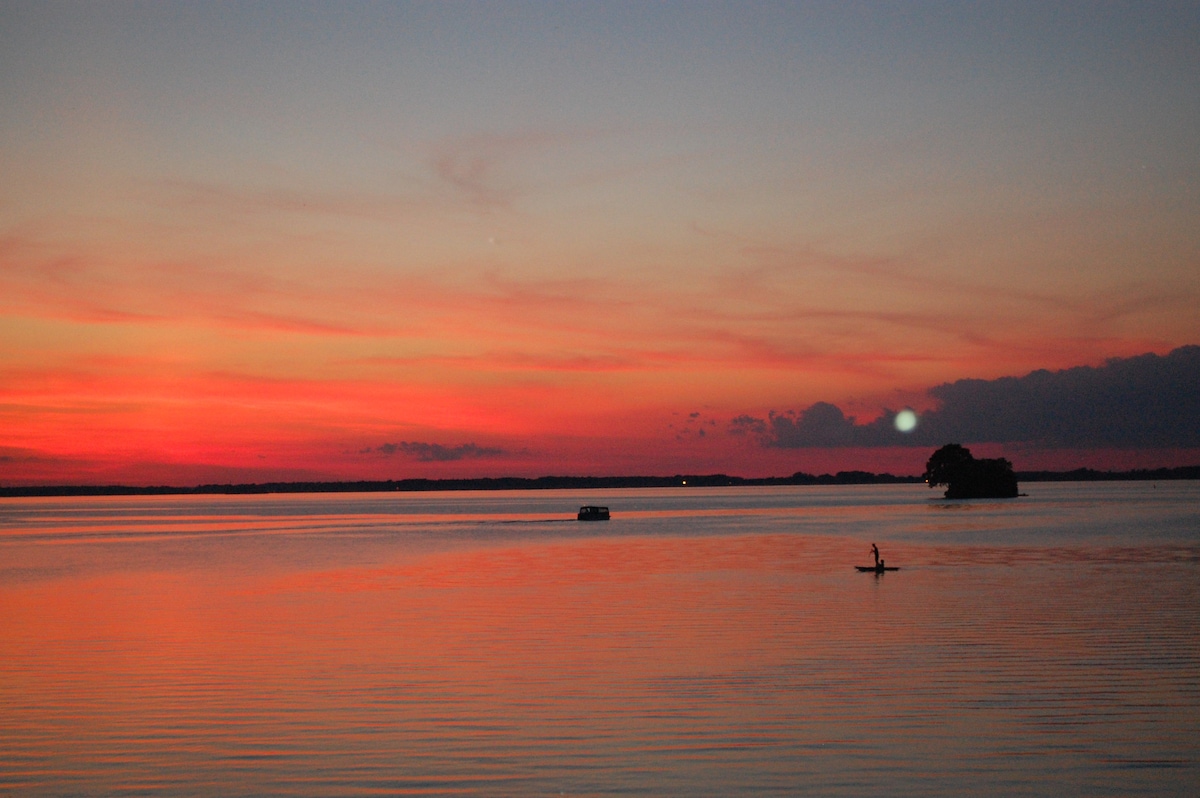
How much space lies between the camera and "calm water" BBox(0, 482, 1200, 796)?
1728cm

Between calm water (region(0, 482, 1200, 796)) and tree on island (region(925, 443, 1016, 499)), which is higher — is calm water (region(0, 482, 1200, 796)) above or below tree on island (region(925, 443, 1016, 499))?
below

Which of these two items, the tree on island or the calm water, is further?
the tree on island

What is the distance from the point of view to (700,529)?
346 ft

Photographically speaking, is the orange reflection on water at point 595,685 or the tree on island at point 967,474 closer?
the orange reflection on water at point 595,685

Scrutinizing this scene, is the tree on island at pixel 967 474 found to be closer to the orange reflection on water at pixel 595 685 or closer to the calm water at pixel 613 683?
the calm water at pixel 613 683

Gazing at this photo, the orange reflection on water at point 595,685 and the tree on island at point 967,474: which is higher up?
the tree on island at point 967,474

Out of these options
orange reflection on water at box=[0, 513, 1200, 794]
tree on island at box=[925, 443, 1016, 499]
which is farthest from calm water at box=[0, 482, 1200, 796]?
tree on island at box=[925, 443, 1016, 499]

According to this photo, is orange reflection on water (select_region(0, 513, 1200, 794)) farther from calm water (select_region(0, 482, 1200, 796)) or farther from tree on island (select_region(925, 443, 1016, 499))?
tree on island (select_region(925, 443, 1016, 499))

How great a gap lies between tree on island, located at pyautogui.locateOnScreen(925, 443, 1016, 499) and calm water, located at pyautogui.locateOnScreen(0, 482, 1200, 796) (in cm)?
13142

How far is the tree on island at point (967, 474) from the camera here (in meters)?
181

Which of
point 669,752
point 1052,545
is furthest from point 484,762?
point 1052,545

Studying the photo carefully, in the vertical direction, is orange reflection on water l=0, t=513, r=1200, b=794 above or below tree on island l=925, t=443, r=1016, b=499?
below

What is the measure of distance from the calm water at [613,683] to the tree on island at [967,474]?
131421 millimetres

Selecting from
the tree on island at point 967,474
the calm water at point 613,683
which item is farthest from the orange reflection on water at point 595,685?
the tree on island at point 967,474
